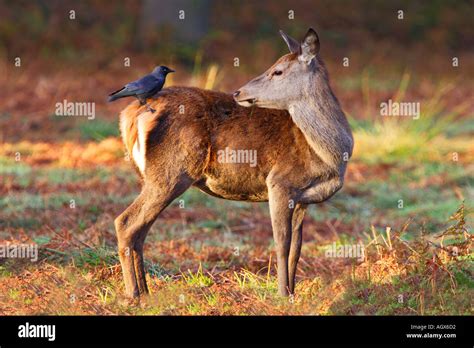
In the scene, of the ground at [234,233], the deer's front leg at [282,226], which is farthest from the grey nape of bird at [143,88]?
the ground at [234,233]

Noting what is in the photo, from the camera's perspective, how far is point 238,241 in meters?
9.59

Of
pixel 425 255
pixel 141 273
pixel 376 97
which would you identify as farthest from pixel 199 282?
pixel 376 97

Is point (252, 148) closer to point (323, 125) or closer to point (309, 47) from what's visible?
point (323, 125)

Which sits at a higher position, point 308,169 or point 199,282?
point 308,169

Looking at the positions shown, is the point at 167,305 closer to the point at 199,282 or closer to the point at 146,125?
the point at 199,282

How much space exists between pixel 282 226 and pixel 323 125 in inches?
32.5

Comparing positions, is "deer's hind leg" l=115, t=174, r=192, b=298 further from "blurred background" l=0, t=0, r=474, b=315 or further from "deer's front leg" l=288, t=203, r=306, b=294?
"deer's front leg" l=288, t=203, r=306, b=294

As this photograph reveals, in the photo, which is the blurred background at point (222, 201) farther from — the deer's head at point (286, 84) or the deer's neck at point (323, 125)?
the deer's head at point (286, 84)

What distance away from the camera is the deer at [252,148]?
276 inches

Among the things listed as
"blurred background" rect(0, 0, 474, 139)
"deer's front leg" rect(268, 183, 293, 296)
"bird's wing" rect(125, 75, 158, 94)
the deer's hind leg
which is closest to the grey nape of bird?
"bird's wing" rect(125, 75, 158, 94)

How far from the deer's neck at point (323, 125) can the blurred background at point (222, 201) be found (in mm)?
771

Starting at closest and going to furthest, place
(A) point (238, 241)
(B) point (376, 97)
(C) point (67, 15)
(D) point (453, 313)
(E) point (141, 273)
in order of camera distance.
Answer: (D) point (453, 313) → (E) point (141, 273) → (A) point (238, 241) → (B) point (376, 97) → (C) point (67, 15)

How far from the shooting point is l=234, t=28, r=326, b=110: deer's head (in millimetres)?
7164

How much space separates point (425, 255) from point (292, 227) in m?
1.03
